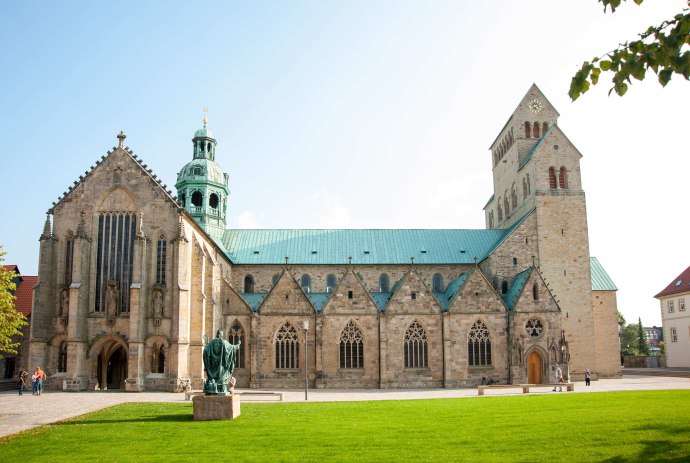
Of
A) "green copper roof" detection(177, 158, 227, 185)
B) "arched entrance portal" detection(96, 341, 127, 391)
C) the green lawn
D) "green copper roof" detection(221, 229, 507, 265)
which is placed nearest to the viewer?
the green lawn

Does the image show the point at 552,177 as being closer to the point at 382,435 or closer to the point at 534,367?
the point at 534,367

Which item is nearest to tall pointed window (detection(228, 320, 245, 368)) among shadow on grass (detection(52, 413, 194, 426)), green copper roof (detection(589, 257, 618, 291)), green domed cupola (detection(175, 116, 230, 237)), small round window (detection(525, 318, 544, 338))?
green domed cupola (detection(175, 116, 230, 237))

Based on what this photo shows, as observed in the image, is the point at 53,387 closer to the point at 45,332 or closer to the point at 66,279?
the point at 45,332

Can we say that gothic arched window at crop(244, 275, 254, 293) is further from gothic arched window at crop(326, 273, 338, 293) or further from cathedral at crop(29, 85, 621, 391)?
gothic arched window at crop(326, 273, 338, 293)

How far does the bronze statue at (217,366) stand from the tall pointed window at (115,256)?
19755mm

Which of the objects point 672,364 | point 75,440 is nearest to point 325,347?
point 75,440

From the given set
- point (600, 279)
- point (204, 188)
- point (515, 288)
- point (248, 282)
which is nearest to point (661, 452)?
point (515, 288)

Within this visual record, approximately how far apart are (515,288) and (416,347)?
31.1 ft

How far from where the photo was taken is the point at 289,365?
4884 centimetres

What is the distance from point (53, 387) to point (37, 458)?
28757mm

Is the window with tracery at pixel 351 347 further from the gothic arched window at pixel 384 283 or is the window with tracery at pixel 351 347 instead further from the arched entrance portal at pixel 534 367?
the arched entrance portal at pixel 534 367

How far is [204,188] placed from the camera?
56625 mm

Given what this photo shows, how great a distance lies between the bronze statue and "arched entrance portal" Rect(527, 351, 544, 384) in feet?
98.0

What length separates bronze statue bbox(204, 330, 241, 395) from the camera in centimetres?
2545
